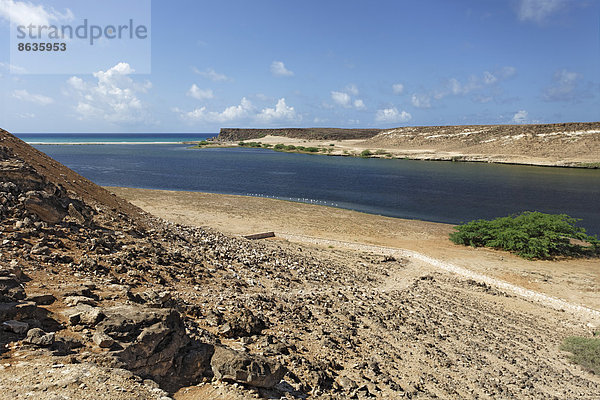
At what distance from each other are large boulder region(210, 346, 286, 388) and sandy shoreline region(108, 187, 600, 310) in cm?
1527

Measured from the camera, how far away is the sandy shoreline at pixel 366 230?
59.5ft

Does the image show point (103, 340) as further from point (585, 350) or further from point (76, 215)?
point (585, 350)

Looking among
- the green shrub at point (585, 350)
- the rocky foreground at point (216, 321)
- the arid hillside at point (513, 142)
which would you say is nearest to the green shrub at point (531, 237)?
the rocky foreground at point (216, 321)

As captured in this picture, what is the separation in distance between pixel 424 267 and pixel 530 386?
32.0 ft

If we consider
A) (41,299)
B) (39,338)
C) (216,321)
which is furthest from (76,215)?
(39,338)

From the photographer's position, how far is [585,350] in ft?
35.3

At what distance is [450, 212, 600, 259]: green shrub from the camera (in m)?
22.2

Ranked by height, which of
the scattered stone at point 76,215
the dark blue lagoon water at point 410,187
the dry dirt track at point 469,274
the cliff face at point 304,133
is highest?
the cliff face at point 304,133

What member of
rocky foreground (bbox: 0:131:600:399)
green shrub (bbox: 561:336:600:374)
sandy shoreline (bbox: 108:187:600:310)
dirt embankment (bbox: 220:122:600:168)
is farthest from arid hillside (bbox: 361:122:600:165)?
rocky foreground (bbox: 0:131:600:399)

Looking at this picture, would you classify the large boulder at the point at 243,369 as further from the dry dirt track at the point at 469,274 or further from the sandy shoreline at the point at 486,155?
the sandy shoreline at the point at 486,155

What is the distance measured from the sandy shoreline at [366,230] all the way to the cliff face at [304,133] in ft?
457

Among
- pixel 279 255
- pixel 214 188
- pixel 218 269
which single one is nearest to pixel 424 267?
pixel 279 255

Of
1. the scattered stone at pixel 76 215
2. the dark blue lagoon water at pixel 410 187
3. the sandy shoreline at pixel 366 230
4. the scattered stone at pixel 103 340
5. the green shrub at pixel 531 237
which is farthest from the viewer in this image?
the dark blue lagoon water at pixel 410 187

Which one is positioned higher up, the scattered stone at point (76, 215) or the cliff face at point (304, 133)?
the cliff face at point (304, 133)
